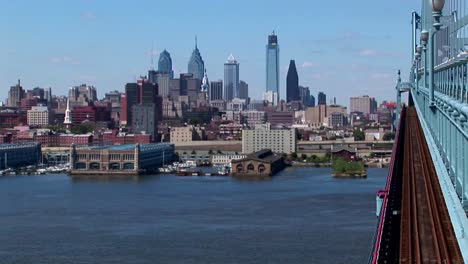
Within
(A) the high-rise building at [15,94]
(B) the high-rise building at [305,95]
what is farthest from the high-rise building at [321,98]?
(A) the high-rise building at [15,94]

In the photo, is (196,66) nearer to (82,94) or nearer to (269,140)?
(82,94)

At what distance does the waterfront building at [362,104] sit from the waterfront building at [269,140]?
85.6 feet

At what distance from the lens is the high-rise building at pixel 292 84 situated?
179 ft

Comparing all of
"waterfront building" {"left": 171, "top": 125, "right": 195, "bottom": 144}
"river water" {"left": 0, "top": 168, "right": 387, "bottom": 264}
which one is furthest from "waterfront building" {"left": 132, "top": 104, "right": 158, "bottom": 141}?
"river water" {"left": 0, "top": 168, "right": 387, "bottom": 264}

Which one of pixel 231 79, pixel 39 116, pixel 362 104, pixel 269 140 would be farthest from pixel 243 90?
pixel 269 140

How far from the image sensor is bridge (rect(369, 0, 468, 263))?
74.2 inches

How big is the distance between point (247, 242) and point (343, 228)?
961mm

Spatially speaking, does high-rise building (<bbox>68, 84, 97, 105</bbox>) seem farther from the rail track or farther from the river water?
the rail track

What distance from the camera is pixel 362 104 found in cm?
4750

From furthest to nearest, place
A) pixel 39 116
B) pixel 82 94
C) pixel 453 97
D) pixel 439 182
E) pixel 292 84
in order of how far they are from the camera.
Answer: pixel 292 84 < pixel 82 94 < pixel 39 116 < pixel 439 182 < pixel 453 97

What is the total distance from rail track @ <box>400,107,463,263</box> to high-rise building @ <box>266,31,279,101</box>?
60605 millimetres

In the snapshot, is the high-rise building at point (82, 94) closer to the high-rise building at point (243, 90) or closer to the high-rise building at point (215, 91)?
the high-rise building at point (215, 91)

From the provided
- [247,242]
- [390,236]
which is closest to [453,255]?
[390,236]

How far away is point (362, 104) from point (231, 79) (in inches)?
785
